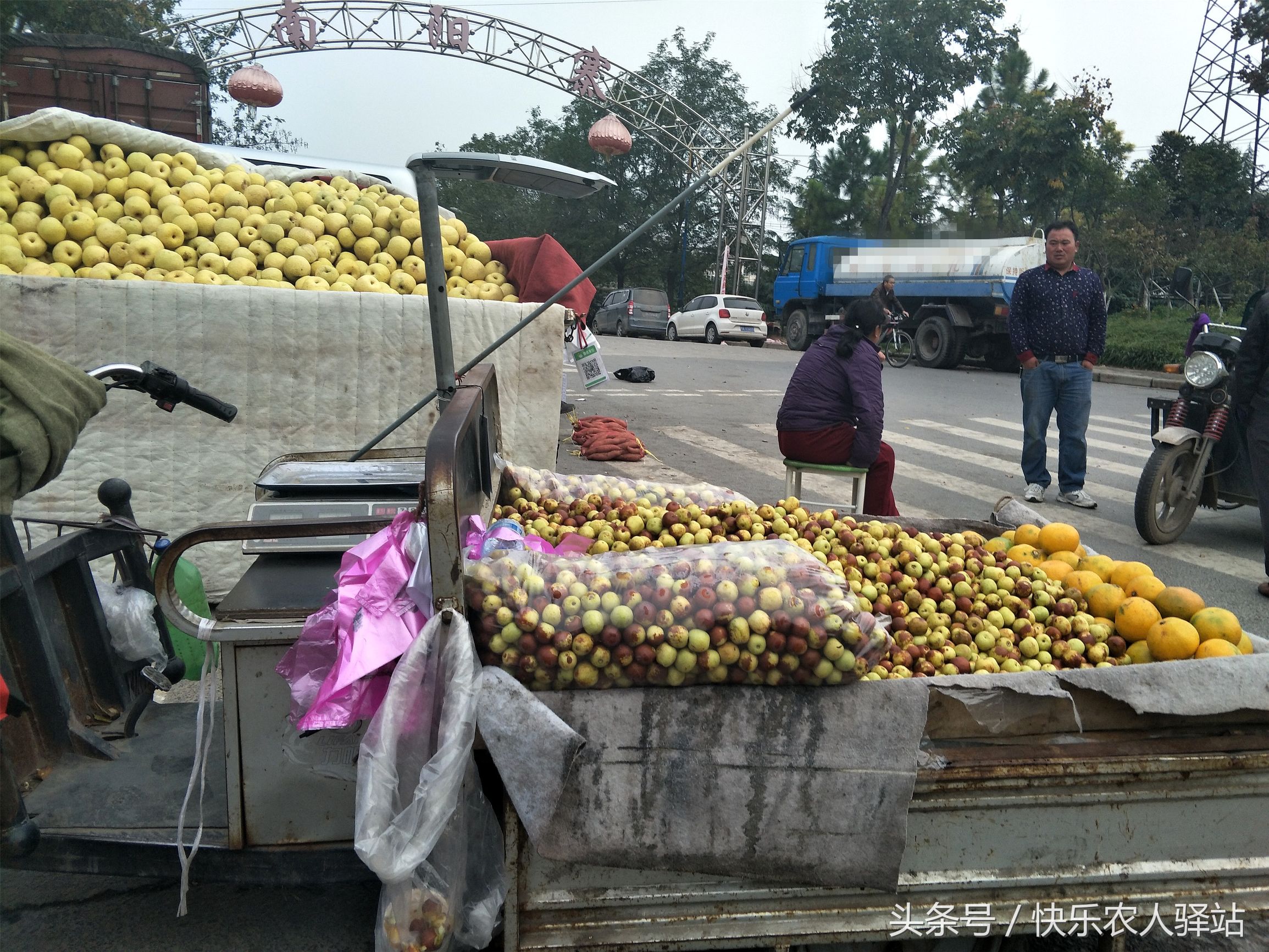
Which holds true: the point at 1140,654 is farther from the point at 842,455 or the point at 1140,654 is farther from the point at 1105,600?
the point at 842,455

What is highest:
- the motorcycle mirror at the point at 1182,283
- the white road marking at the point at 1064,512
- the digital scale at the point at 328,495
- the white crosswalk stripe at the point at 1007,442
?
the motorcycle mirror at the point at 1182,283

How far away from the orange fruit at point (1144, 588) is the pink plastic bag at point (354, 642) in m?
2.17

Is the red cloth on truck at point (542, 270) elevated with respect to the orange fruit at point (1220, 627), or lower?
elevated

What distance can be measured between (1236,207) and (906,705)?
30.4 meters

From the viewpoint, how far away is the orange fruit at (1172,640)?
8.32 ft

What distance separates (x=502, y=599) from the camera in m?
2.02

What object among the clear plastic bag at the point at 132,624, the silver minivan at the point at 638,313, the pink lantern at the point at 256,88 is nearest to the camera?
the clear plastic bag at the point at 132,624

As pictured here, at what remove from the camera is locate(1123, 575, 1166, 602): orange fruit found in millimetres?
2895

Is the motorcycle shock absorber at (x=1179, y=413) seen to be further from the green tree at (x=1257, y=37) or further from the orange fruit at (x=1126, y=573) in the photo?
the green tree at (x=1257, y=37)

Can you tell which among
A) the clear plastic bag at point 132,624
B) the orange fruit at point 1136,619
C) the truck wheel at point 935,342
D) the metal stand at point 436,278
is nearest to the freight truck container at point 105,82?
the clear plastic bag at point 132,624

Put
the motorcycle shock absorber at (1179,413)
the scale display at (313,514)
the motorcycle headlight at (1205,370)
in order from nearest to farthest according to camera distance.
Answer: the scale display at (313,514), the motorcycle headlight at (1205,370), the motorcycle shock absorber at (1179,413)

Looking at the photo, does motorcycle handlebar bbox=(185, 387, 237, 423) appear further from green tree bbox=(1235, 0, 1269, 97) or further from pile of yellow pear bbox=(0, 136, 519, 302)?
green tree bbox=(1235, 0, 1269, 97)

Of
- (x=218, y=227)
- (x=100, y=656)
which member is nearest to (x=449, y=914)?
(x=100, y=656)

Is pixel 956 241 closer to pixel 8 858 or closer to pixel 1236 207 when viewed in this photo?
pixel 8 858
